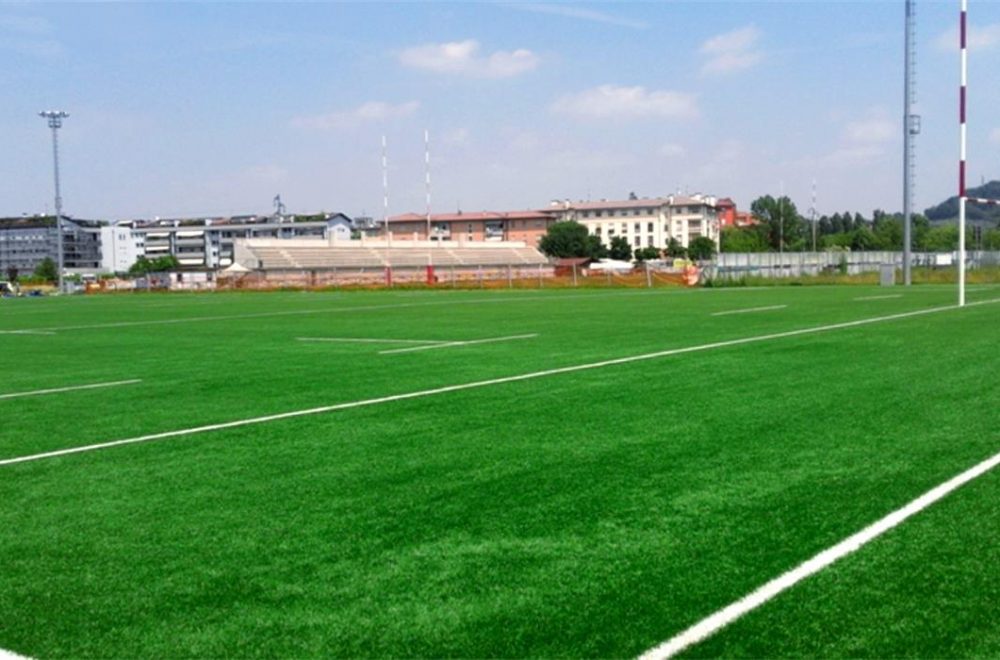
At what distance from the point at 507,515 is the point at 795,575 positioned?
1459 millimetres

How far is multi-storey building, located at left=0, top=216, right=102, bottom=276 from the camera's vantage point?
568 ft

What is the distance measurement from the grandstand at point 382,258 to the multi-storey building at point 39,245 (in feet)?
308

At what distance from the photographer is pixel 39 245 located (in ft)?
571

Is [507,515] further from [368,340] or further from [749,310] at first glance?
[749,310]

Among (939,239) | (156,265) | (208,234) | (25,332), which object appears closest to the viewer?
(25,332)

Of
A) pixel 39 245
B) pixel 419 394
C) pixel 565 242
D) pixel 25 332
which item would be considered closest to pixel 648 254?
pixel 565 242

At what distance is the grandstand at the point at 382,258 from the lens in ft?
270

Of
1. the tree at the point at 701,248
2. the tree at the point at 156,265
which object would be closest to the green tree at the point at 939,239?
the tree at the point at 701,248

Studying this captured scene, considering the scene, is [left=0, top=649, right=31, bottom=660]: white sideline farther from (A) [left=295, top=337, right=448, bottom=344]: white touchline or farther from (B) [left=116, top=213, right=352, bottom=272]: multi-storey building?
(B) [left=116, top=213, right=352, bottom=272]: multi-storey building

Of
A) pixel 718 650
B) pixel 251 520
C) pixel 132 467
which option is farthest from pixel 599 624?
pixel 132 467

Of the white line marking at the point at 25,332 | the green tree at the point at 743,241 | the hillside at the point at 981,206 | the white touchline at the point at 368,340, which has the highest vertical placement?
the green tree at the point at 743,241

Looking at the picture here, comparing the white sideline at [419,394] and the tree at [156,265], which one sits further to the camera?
the tree at [156,265]

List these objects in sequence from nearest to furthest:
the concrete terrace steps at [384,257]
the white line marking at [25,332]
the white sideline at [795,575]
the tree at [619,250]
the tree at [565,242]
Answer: the white sideline at [795,575], the white line marking at [25,332], the concrete terrace steps at [384,257], the tree at [565,242], the tree at [619,250]

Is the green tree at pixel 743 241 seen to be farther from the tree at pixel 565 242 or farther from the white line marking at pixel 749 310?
the white line marking at pixel 749 310
